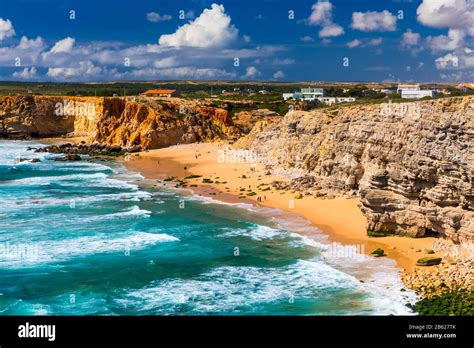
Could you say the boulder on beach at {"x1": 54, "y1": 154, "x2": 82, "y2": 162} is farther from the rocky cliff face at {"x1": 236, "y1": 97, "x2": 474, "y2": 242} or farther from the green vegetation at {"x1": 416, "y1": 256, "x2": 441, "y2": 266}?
the green vegetation at {"x1": 416, "y1": 256, "x2": 441, "y2": 266}

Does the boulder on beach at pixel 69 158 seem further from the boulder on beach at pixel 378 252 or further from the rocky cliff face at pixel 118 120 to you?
the boulder on beach at pixel 378 252

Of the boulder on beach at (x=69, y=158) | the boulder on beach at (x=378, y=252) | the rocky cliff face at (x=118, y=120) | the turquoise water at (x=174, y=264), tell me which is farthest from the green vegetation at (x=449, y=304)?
the rocky cliff face at (x=118, y=120)

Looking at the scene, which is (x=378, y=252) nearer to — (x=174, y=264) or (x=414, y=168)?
(x=414, y=168)

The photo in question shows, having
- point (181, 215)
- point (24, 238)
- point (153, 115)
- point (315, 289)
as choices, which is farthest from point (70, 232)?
point (153, 115)

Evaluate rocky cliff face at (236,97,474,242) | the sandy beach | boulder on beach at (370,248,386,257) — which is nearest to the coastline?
the sandy beach

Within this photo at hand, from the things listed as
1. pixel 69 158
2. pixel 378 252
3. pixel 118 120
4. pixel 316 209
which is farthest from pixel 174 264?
pixel 118 120

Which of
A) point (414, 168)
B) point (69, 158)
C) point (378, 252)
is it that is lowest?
point (378, 252)
